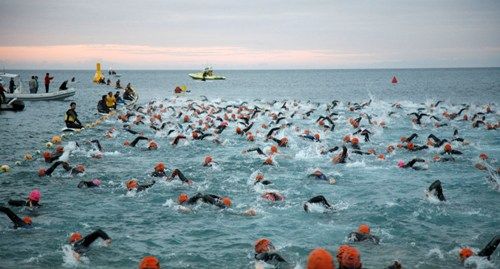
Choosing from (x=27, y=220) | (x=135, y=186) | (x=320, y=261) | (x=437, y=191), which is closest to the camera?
(x=320, y=261)

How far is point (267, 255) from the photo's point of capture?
9469 mm

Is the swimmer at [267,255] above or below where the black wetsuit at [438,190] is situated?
below

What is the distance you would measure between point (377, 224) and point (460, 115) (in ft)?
93.2

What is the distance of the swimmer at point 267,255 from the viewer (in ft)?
31.0

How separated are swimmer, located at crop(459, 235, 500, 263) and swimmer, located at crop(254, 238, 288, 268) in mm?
3989

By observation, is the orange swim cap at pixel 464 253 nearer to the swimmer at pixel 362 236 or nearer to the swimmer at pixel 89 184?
the swimmer at pixel 362 236

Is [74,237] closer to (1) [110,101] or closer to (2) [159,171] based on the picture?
(2) [159,171]

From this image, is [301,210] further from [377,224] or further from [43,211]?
[43,211]

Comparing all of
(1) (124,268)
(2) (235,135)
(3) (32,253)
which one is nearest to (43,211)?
(3) (32,253)

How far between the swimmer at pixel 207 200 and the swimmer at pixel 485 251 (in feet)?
22.2

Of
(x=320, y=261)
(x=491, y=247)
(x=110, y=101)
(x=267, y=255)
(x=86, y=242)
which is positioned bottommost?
(x=86, y=242)

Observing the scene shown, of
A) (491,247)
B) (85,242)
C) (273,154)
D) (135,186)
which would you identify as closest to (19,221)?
(85,242)

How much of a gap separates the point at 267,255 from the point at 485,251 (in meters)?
4.86

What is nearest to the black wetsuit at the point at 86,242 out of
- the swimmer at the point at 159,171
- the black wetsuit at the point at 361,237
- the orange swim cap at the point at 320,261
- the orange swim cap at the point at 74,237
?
the orange swim cap at the point at 74,237
